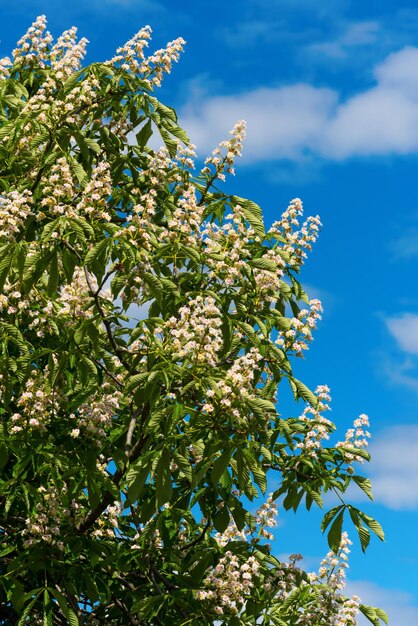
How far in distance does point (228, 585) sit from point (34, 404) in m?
2.00

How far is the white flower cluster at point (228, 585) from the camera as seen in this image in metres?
6.35

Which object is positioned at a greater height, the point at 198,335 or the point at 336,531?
the point at 198,335

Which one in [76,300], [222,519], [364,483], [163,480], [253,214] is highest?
[253,214]

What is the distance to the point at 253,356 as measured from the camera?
6.11m

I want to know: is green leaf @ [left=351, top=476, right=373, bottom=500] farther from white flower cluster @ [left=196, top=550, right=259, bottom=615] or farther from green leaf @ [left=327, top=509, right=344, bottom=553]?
white flower cluster @ [left=196, top=550, right=259, bottom=615]

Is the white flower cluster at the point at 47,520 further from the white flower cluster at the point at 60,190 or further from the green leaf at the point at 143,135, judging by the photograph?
the green leaf at the point at 143,135

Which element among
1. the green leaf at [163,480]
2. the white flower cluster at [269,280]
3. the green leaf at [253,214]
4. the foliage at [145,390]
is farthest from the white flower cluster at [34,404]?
the green leaf at [253,214]

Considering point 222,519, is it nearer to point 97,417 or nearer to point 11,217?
point 97,417

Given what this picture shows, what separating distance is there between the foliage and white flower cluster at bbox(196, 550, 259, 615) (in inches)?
0.8

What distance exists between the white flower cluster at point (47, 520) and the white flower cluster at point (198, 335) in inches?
65.9

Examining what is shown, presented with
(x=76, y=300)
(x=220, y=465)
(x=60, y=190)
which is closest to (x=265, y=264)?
(x=76, y=300)

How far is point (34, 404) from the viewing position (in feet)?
22.4

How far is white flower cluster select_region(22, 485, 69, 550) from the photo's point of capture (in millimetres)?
6645

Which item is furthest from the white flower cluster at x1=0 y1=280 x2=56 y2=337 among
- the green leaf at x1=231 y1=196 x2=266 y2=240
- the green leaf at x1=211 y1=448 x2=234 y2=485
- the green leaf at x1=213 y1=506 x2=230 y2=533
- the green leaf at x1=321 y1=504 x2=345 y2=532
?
the green leaf at x1=321 y1=504 x2=345 y2=532
